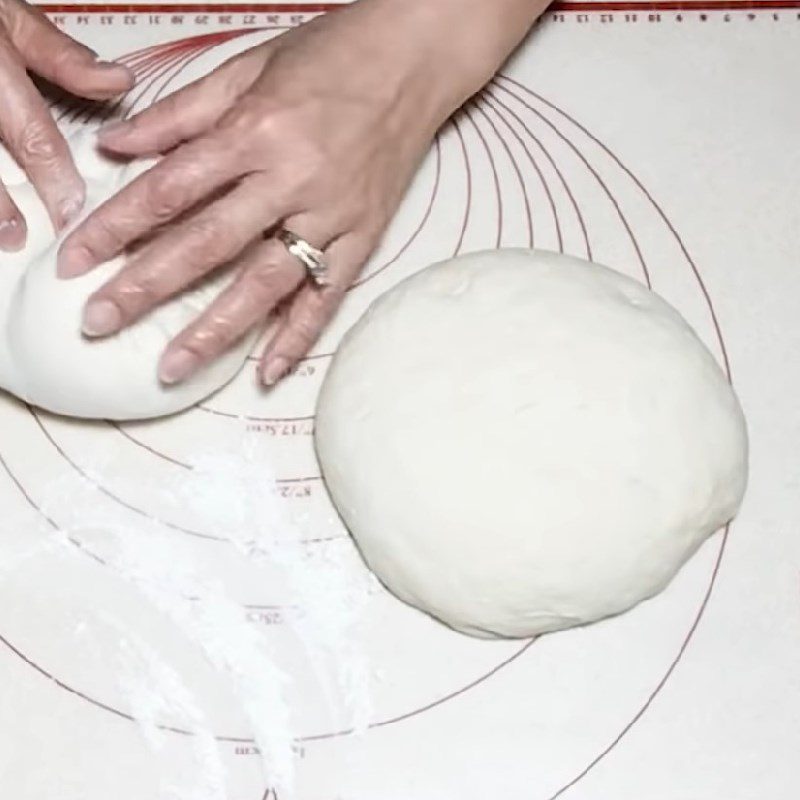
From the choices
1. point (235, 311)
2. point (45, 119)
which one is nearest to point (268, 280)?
point (235, 311)

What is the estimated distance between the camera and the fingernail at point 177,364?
101 cm

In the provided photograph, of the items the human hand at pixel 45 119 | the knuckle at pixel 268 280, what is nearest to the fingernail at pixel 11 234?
the human hand at pixel 45 119

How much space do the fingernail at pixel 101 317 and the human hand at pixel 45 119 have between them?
112 millimetres

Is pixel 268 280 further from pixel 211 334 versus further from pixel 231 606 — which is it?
pixel 231 606

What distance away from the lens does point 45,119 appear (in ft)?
3.48

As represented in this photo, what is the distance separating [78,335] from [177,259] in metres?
0.11

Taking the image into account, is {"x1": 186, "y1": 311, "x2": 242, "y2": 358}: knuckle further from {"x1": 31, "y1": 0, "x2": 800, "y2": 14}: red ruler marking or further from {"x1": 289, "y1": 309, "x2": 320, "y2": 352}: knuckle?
{"x1": 31, "y1": 0, "x2": 800, "y2": 14}: red ruler marking

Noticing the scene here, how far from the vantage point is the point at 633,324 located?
3.36ft

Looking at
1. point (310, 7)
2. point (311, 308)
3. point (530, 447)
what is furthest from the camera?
point (310, 7)

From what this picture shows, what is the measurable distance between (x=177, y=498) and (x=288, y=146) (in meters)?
0.35

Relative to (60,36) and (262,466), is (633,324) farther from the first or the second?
(60,36)

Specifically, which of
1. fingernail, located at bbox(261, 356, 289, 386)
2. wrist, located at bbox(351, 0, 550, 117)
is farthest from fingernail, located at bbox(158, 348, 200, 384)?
wrist, located at bbox(351, 0, 550, 117)

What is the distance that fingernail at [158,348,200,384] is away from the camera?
1010 mm

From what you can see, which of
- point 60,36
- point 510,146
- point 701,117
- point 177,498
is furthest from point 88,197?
point 701,117
